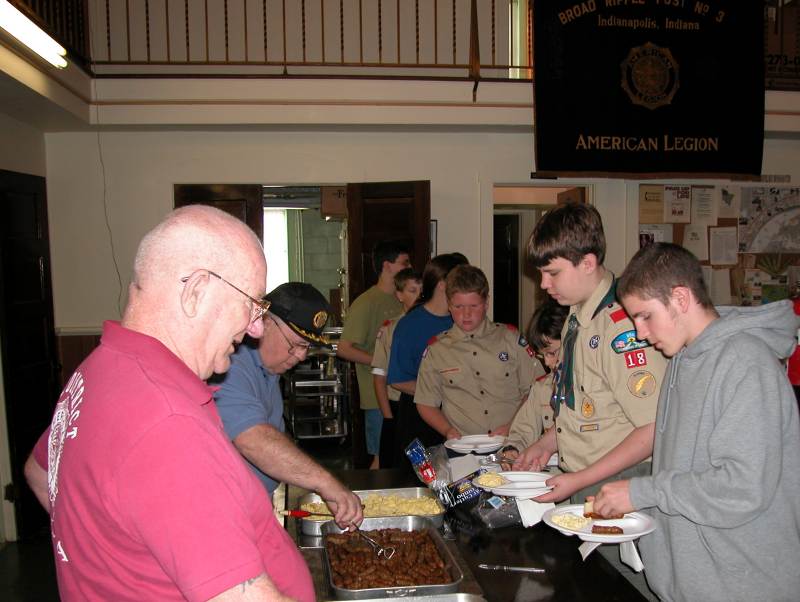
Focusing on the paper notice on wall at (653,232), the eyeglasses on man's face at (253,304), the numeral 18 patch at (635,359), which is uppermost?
the paper notice on wall at (653,232)

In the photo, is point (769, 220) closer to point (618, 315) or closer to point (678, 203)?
point (678, 203)

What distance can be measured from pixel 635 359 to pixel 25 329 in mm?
4226

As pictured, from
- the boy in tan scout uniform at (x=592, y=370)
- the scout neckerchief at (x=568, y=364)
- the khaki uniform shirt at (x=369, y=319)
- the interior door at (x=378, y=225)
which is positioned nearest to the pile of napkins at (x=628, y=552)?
the boy in tan scout uniform at (x=592, y=370)

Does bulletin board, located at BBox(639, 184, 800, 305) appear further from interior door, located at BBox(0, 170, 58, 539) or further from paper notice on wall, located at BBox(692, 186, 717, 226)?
interior door, located at BBox(0, 170, 58, 539)

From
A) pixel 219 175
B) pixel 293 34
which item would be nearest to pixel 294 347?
pixel 219 175

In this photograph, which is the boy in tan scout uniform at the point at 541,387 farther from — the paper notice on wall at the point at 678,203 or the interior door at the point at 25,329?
the paper notice on wall at the point at 678,203

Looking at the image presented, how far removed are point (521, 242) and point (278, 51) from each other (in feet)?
12.7

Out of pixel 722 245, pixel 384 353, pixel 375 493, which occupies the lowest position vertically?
pixel 375 493

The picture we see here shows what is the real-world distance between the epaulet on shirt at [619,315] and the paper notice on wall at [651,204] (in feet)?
14.3

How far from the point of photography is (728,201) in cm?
595

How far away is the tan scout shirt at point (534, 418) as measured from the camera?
2553 millimetres

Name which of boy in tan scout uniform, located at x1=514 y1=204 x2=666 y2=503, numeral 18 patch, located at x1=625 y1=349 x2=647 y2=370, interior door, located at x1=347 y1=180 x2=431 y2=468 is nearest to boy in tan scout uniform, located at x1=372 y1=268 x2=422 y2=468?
interior door, located at x1=347 y1=180 x2=431 y2=468

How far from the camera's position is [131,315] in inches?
40.1

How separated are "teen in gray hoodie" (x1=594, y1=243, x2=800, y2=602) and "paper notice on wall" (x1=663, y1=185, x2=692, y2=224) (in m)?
4.62
